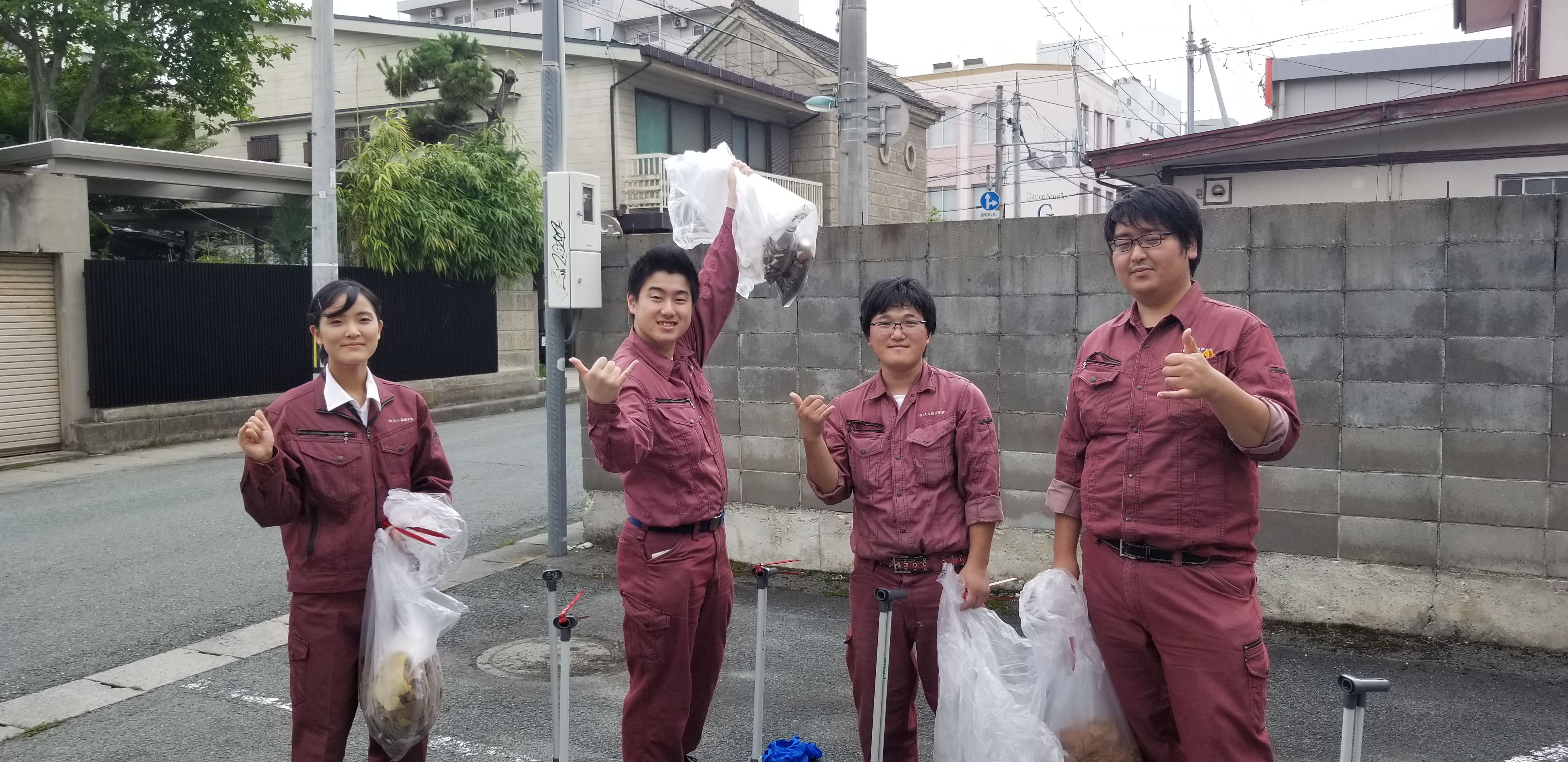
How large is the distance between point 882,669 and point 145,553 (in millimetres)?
6435

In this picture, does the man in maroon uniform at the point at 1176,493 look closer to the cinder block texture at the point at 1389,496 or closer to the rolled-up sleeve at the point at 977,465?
the rolled-up sleeve at the point at 977,465

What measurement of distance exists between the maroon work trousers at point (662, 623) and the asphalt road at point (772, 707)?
2.23 feet

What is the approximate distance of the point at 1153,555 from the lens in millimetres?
2895

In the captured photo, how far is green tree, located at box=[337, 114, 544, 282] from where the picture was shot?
52.3ft

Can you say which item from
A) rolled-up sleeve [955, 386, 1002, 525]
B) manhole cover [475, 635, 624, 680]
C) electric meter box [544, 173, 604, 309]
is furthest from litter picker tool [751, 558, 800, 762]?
electric meter box [544, 173, 604, 309]

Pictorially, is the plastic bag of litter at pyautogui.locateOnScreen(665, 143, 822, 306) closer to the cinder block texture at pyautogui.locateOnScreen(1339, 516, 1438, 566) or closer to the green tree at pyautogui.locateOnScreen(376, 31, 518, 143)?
the cinder block texture at pyautogui.locateOnScreen(1339, 516, 1438, 566)

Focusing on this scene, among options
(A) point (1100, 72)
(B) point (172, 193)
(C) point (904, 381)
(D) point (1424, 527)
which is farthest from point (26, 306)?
(A) point (1100, 72)

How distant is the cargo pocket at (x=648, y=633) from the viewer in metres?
3.39

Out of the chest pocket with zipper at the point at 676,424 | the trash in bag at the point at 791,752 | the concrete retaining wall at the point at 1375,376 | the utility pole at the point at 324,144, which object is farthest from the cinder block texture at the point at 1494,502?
the utility pole at the point at 324,144

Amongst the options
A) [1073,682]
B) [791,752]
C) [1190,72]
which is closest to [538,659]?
[791,752]

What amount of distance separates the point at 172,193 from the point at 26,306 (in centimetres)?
291

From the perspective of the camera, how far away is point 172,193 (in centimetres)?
1434

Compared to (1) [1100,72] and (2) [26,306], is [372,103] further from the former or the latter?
(1) [1100,72]

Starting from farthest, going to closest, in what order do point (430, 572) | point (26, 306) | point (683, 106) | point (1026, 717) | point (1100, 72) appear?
point (1100, 72) → point (683, 106) → point (26, 306) → point (430, 572) → point (1026, 717)
